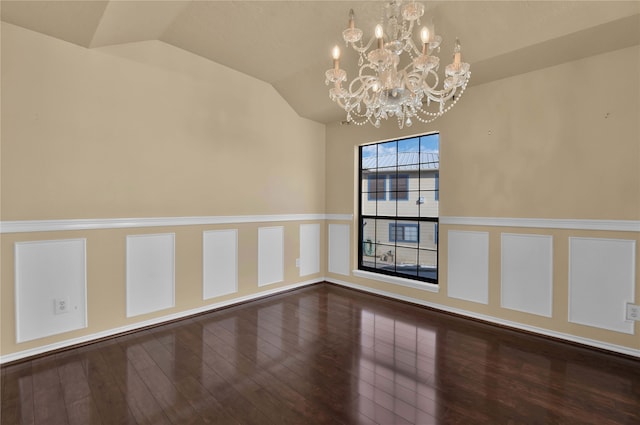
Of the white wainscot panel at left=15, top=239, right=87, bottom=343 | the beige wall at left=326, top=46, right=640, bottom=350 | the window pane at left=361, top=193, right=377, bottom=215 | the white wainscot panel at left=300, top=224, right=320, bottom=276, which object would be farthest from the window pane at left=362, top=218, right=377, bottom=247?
the white wainscot panel at left=15, top=239, right=87, bottom=343

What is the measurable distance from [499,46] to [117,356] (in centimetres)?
395

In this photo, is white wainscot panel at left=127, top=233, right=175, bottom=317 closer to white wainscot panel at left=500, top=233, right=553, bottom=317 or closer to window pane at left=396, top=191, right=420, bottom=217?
window pane at left=396, top=191, right=420, bottom=217

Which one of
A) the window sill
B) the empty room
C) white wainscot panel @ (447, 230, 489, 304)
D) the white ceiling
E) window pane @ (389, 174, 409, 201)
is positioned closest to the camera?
the empty room

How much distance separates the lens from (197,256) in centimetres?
333

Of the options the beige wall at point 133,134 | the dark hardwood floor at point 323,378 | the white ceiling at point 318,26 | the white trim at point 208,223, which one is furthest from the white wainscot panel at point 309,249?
the white ceiling at point 318,26

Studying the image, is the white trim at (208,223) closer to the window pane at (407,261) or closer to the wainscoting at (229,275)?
the wainscoting at (229,275)

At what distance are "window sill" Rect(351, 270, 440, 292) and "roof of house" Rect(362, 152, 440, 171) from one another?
53.6 inches

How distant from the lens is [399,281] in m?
3.80

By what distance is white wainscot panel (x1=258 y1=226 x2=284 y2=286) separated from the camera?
393 cm

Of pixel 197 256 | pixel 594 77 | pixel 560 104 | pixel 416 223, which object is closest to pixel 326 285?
pixel 416 223

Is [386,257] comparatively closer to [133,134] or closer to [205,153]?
[205,153]

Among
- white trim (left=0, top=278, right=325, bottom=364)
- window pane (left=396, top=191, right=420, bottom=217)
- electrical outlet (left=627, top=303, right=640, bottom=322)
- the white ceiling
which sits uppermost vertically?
the white ceiling

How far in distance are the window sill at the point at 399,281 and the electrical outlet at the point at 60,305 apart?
3124 mm

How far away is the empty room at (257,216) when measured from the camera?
1973mm
